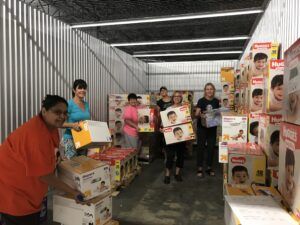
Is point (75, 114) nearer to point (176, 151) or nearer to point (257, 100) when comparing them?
point (176, 151)

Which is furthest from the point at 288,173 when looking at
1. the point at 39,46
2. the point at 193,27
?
the point at 193,27

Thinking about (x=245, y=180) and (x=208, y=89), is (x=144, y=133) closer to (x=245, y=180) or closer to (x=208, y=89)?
(x=208, y=89)

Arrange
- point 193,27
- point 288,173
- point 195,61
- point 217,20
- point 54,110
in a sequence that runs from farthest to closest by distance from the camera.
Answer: point 195,61, point 193,27, point 217,20, point 54,110, point 288,173

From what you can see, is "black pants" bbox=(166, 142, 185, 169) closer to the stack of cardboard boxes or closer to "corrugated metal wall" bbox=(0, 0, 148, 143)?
"corrugated metal wall" bbox=(0, 0, 148, 143)

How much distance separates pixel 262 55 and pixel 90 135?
2318mm

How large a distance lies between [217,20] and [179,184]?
139 inches

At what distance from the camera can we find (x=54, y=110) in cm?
201

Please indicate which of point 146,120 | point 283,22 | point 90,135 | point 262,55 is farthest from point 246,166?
point 146,120

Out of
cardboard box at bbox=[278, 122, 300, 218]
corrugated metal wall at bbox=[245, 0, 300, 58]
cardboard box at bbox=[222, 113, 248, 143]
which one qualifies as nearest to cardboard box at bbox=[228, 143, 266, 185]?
cardboard box at bbox=[222, 113, 248, 143]

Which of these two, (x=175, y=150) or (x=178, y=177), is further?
(x=178, y=177)

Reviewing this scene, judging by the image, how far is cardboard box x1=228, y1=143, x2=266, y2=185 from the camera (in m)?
2.69

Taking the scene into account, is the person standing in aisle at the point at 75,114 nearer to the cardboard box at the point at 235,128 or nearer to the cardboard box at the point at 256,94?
the cardboard box at the point at 235,128

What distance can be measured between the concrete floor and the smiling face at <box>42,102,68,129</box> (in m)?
1.77

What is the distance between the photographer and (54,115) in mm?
2008
